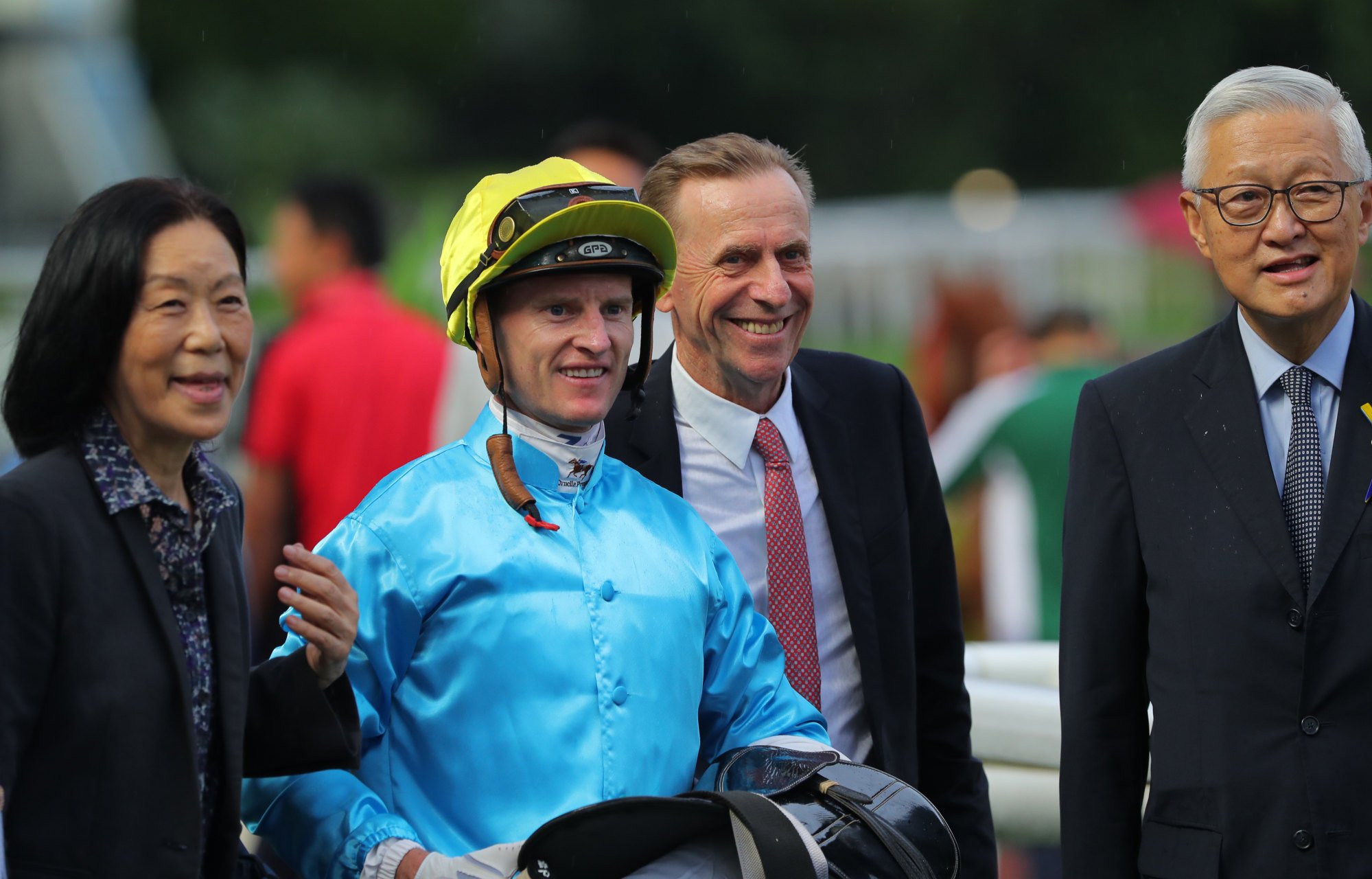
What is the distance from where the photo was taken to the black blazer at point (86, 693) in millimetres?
2303

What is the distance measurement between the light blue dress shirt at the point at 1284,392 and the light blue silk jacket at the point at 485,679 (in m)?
1.03

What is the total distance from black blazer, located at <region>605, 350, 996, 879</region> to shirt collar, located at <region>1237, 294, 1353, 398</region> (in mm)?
719

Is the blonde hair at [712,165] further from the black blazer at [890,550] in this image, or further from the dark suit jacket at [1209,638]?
the dark suit jacket at [1209,638]

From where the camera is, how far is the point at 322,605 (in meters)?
2.54

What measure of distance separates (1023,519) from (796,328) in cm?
362

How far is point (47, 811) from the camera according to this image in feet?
7.60

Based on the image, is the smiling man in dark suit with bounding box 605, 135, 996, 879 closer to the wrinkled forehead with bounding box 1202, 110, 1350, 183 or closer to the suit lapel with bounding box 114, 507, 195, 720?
the wrinkled forehead with bounding box 1202, 110, 1350, 183

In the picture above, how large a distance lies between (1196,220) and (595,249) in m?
1.05

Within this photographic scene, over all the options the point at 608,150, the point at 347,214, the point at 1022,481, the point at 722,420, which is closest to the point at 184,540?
the point at 722,420

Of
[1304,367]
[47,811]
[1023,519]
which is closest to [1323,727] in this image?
[1304,367]

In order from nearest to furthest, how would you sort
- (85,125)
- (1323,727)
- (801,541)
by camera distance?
(1323,727) < (801,541) < (85,125)

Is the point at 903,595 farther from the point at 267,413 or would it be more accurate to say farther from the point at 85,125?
the point at 85,125

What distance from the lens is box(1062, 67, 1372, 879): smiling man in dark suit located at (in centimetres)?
285

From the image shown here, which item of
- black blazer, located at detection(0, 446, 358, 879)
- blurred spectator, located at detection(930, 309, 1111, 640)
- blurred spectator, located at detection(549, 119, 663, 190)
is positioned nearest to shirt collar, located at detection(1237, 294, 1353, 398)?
black blazer, located at detection(0, 446, 358, 879)
